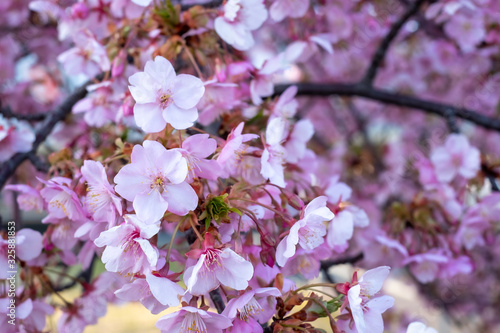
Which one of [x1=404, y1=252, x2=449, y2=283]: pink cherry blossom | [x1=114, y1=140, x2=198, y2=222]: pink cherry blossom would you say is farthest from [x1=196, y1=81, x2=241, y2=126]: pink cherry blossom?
[x1=404, y1=252, x2=449, y2=283]: pink cherry blossom

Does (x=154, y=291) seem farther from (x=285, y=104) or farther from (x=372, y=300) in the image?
(x=285, y=104)

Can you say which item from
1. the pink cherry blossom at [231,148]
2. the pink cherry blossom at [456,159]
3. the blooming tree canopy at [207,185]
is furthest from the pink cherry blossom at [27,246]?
the pink cherry blossom at [456,159]

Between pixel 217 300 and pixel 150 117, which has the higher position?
pixel 150 117

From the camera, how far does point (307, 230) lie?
77 cm

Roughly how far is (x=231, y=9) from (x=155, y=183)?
0.46 m

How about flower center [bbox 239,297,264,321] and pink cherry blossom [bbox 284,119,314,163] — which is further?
pink cherry blossom [bbox 284,119,314,163]

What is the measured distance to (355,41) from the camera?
7.18 ft

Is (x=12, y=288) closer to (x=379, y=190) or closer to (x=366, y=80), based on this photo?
(x=366, y=80)

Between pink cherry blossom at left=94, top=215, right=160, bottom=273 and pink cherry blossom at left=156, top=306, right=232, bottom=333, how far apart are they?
0.27 feet

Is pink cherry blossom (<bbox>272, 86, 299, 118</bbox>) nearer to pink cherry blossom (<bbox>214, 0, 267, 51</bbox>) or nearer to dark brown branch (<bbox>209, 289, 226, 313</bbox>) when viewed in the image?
pink cherry blossom (<bbox>214, 0, 267, 51</bbox>)

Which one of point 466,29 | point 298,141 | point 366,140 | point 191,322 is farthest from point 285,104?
point 366,140

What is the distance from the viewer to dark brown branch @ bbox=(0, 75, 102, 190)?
1.14 metres

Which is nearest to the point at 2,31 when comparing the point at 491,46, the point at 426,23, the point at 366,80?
the point at 366,80

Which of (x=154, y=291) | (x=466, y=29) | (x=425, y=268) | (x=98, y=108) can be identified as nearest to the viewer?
(x=154, y=291)
